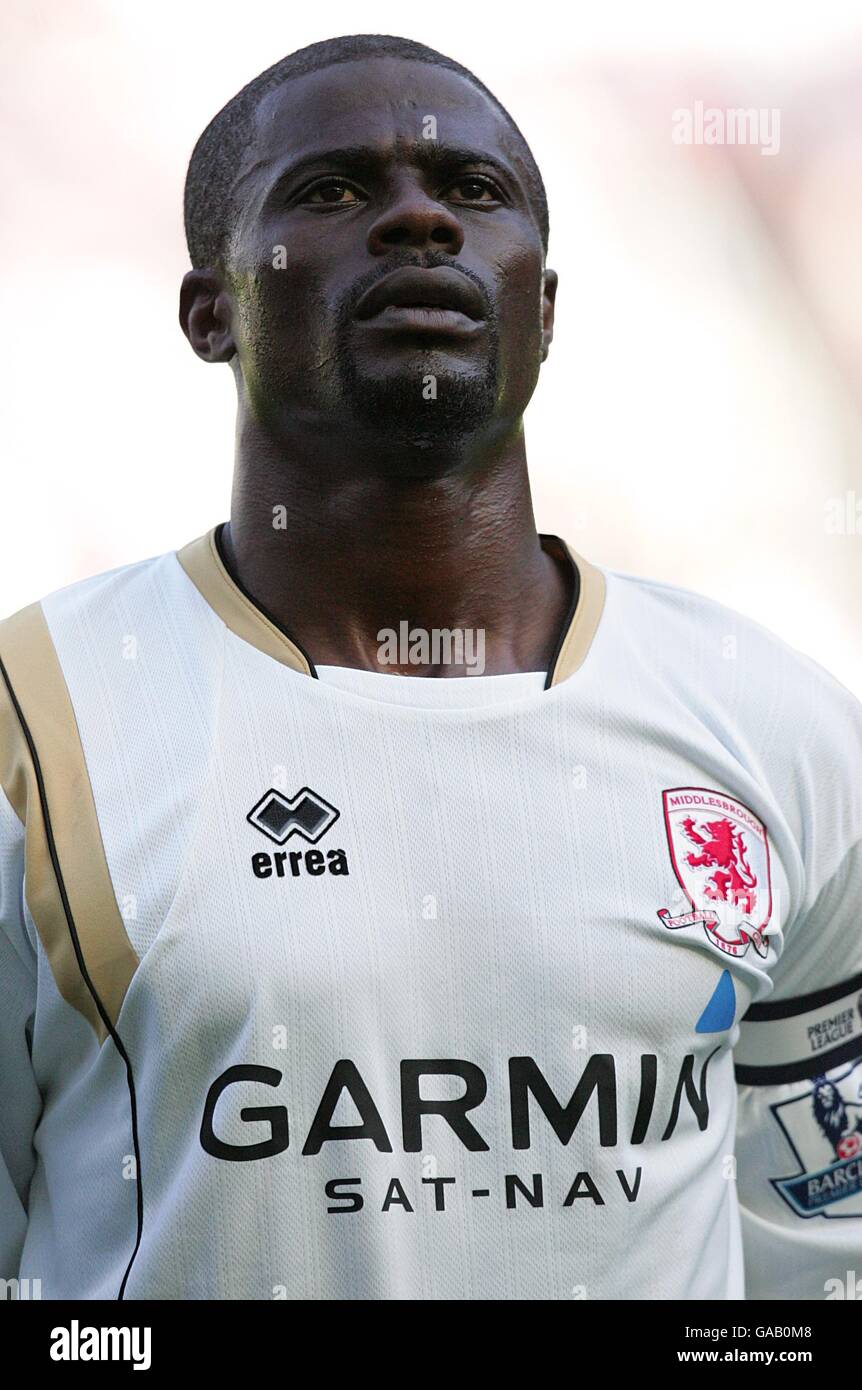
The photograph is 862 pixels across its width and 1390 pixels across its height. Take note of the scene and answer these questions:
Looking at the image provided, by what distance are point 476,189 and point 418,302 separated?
23 centimetres

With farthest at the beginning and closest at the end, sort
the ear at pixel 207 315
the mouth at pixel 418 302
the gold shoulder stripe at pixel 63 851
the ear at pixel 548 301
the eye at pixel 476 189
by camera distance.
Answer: the ear at pixel 548 301
the ear at pixel 207 315
the eye at pixel 476 189
the mouth at pixel 418 302
the gold shoulder stripe at pixel 63 851

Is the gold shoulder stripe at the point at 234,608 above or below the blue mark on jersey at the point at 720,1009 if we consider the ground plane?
above

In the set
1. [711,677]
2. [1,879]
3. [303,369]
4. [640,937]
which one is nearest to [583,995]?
[640,937]

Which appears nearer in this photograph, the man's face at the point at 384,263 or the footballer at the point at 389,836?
the footballer at the point at 389,836

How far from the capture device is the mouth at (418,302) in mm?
1965

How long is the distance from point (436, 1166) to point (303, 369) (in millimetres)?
1008

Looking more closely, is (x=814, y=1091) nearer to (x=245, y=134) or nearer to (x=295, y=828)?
(x=295, y=828)

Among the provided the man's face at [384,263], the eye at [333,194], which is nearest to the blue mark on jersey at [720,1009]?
the man's face at [384,263]

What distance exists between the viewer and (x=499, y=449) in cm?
212

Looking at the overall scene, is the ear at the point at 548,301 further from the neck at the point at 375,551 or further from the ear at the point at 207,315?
the ear at the point at 207,315

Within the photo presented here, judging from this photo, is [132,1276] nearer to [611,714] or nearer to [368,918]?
[368,918]

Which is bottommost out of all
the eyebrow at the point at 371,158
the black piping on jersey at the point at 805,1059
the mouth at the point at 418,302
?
the black piping on jersey at the point at 805,1059

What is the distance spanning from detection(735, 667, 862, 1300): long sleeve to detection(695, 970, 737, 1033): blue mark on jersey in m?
0.19

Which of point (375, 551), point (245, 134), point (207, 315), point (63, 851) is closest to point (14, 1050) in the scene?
point (63, 851)
